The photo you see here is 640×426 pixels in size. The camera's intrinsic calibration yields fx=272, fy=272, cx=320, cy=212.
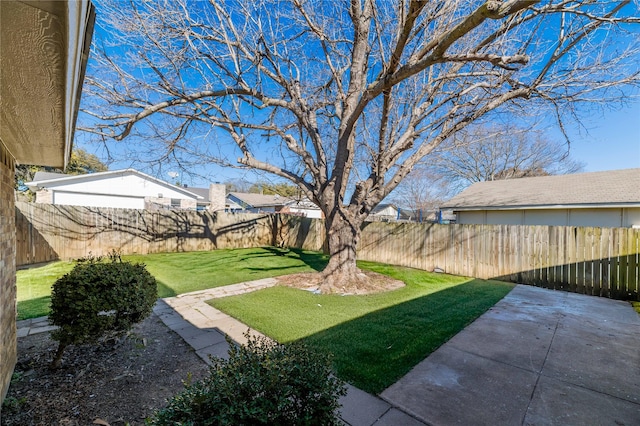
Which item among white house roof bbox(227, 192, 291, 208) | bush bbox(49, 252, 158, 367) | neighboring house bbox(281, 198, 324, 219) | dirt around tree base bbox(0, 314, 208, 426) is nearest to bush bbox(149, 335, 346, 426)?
dirt around tree base bbox(0, 314, 208, 426)

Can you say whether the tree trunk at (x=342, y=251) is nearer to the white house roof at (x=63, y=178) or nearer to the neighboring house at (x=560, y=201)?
the neighboring house at (x=560, y=201)

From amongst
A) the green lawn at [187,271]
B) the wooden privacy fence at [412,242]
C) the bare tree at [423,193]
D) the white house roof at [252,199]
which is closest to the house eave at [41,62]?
the green lawn at [187,271]

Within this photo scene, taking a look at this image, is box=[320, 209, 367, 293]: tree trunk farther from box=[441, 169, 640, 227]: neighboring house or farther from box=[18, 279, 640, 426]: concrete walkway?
box=[441, 169, 640, 227]: neighboring house

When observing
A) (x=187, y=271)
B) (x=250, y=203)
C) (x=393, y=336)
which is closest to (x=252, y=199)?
(x=250, y=203)

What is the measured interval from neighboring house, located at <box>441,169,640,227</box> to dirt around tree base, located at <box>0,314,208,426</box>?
43.9 feet

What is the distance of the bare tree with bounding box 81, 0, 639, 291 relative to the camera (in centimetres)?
469

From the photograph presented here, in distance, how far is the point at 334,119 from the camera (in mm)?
8438

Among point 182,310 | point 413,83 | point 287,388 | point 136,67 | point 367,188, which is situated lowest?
point 182,310

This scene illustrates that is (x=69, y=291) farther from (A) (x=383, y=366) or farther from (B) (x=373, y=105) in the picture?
(B) (x=373, y=105)

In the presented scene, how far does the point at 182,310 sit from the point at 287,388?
164 inches

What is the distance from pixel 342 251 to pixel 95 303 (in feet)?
15.2

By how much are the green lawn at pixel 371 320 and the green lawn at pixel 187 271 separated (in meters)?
1.69

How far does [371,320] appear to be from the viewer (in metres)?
4.19

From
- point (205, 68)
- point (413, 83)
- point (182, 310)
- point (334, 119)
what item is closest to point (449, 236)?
point (413, 83)
